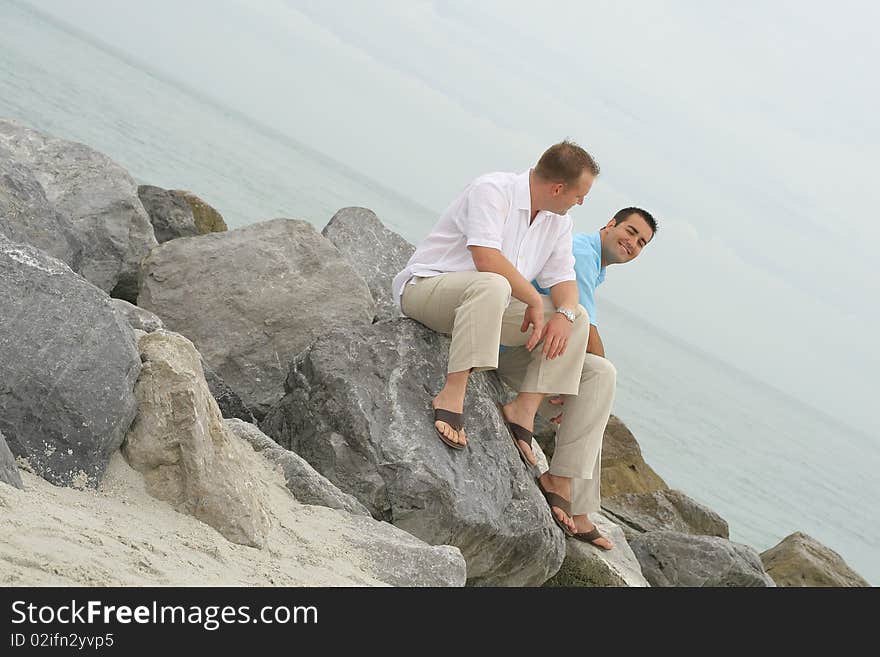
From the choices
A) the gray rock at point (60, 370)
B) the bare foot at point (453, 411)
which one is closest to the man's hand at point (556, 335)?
the bare foot at point (453, 411)

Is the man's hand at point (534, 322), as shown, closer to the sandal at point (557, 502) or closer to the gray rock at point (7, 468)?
the sandal at point (557, 502)

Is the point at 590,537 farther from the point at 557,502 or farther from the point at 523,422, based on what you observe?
the point at 523,422

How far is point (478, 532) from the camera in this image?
4656mm

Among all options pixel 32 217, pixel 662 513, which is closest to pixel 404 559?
pixel 32 217

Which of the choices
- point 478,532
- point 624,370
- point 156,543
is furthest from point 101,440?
point 624,370

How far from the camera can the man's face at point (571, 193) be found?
4.82 m

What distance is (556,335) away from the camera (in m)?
4.93

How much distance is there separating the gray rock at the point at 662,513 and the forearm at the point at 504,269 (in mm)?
3463

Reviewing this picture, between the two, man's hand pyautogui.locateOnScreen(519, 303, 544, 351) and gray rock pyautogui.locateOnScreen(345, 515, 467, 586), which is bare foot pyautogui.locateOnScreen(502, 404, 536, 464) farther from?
gray rock pyautogui.locateOnScreen(345, 515, 467, 586)

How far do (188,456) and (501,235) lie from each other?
2.13 m

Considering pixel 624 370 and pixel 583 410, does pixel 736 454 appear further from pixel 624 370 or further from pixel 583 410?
pixel 583 410

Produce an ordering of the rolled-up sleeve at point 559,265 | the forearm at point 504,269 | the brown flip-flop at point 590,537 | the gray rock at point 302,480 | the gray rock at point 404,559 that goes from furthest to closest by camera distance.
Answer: the brown flip-flop at point 590,537 → the rolled-up sleeve at point 559,265 → the forearm at point 504,269 → the gray rock at point 302,480 → the gray rock at point 404,559

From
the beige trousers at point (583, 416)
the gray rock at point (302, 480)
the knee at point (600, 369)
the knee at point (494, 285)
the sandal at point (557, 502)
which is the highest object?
the knee at point (494, 285)
